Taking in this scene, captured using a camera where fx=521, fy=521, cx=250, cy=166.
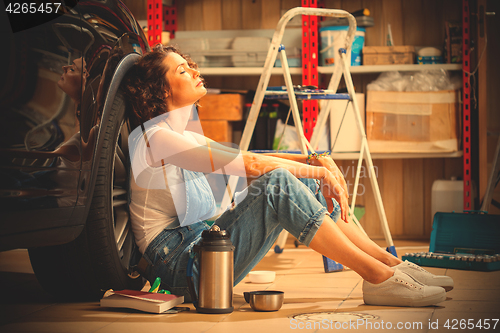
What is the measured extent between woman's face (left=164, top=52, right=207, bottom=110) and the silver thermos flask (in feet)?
1.66

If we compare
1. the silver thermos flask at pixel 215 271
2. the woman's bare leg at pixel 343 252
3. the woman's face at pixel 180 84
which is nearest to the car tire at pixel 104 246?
the woman's face at pixel 180 84

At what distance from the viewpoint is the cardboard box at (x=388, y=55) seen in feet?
10.7

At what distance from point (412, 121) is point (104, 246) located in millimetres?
2204

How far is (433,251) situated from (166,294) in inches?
61.1

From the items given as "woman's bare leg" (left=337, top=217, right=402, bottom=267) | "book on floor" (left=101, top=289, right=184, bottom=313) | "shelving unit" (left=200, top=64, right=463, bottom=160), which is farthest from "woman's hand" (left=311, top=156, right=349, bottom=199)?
"shelving unit" (left=200, top=64, right=463, bottom=160)

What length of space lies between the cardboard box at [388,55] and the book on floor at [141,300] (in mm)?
2198

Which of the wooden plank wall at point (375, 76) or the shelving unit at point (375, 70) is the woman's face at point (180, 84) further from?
the wooden plank wall at point (375, 76)

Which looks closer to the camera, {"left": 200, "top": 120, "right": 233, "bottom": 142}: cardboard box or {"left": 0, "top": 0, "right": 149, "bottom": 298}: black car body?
{"left": 0, "top": 0, "right": 149, "bottom": 298}: black car body

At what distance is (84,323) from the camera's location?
1.48 meters

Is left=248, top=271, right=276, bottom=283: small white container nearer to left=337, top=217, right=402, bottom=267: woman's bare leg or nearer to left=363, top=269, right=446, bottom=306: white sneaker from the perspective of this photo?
left=337, top=217, right=402, bottom=267: woman's bare leg

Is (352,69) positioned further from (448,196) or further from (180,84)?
(180,84)

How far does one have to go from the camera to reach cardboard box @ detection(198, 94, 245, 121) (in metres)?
3.26

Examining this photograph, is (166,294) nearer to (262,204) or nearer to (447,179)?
(262,204)

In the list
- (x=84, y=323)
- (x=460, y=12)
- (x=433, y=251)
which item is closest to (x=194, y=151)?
(x=84, y=323)
